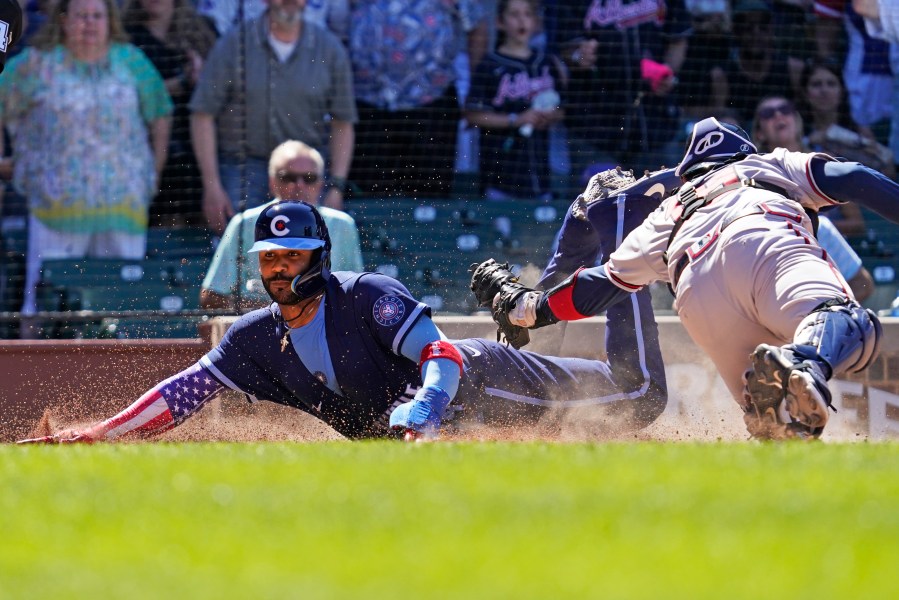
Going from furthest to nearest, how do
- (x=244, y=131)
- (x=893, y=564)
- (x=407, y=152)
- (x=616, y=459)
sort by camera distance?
(x=407, y=152)
(x=244, y=131)
(x=616, y=459)
(x=893, y=564)

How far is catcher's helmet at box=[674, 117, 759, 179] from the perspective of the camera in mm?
6137

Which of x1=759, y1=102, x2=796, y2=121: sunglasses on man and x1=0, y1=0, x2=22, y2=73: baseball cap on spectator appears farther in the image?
x1=759, y1=102, x2=796, y2=121: sunglasses on man

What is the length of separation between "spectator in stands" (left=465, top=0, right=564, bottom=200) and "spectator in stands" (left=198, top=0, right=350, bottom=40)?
1.15 meters

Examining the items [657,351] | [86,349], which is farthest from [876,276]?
[86,349]

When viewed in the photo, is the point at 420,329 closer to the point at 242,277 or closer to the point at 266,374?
the point at 266,374

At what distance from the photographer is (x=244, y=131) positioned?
364 inches

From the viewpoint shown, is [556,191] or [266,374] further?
[556,191]

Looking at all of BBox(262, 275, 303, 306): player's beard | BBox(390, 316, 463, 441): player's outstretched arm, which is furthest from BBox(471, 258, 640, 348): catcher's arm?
BBox(262, 275, 303, 306): player's beard

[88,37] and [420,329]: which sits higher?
[88,37]

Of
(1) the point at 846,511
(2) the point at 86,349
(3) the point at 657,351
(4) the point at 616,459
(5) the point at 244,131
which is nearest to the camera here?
(1) the point at 846,511

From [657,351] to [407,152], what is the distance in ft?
11.3

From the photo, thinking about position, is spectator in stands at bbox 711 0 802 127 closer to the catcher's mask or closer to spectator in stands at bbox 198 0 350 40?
spectator in stands at bbox 198 0 350 40

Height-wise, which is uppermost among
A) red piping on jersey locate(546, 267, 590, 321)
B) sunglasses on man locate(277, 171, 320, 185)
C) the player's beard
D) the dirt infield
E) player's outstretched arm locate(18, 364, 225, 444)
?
sunglasses on man locate(277, 171, 320, 185)

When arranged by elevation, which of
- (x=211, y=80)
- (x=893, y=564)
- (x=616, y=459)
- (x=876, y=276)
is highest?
(x=211, y=80)
